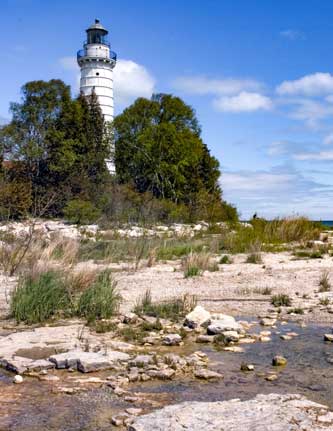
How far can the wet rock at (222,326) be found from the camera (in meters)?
7.40

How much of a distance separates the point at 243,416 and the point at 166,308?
4.32 metres

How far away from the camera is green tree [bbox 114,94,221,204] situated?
3862 cm

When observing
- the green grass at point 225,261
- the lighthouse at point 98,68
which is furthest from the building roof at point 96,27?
the green grass at point 225,261

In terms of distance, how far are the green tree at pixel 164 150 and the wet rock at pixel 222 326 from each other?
1110 inches

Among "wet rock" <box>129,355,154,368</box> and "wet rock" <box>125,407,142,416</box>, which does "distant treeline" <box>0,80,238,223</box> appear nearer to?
"wet rock" <box>129,355,154,368</box>

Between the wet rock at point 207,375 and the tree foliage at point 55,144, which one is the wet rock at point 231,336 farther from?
the tree foliage at point 55,144

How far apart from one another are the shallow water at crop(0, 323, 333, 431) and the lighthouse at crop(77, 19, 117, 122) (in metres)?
36.8

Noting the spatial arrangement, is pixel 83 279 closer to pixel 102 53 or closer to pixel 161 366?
pixel 161 366

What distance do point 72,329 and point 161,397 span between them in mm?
2886

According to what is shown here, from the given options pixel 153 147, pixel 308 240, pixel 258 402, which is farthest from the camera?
pixel 153 147

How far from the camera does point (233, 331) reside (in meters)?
7.39

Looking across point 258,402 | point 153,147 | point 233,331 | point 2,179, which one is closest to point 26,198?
point 2,179

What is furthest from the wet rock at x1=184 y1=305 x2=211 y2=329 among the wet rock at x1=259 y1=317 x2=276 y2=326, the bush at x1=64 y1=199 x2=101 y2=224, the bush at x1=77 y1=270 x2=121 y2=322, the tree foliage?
the tree foliage

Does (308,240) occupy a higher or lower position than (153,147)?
lower
